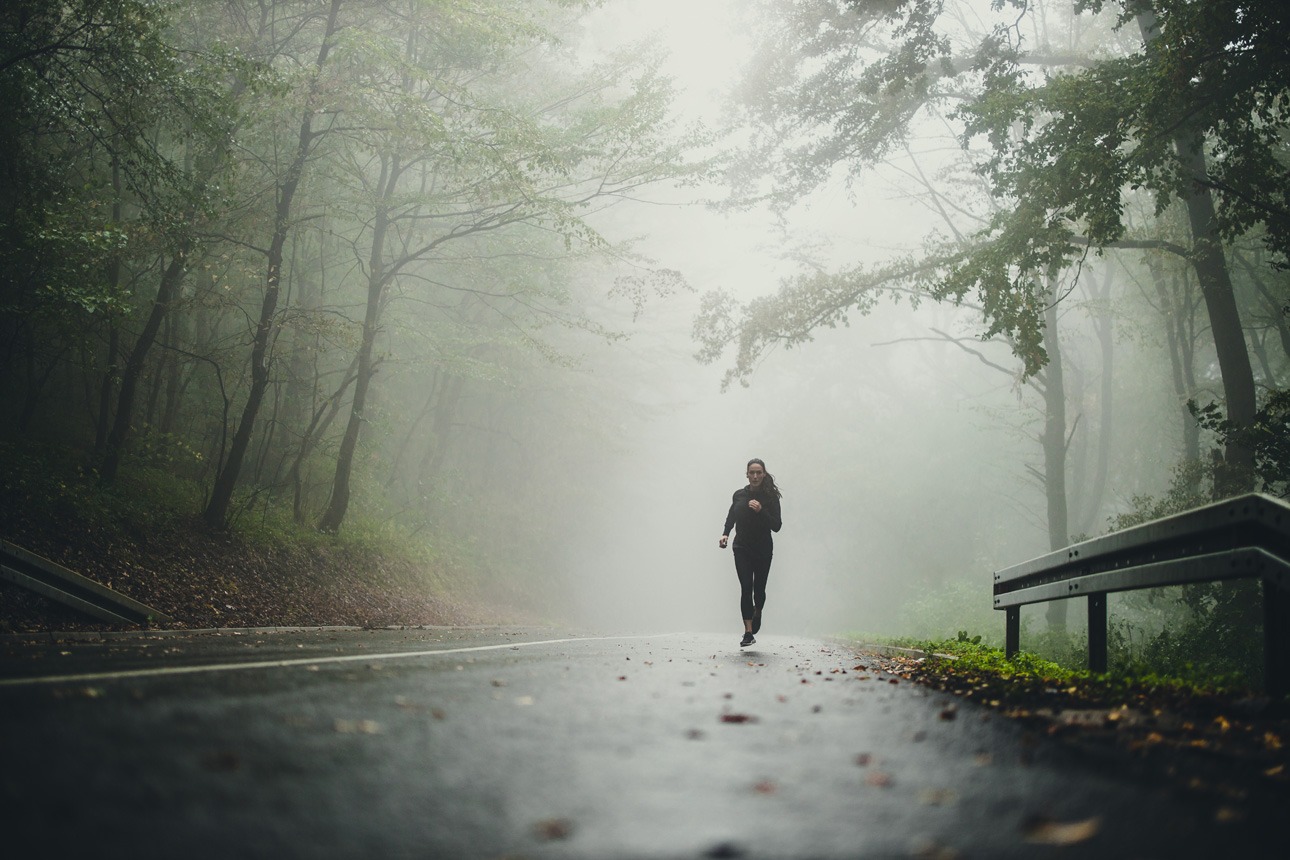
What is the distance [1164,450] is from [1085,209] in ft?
84.8

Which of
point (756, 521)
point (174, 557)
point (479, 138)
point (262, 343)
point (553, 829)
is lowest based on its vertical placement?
point (553, 829)

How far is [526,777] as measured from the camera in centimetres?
336

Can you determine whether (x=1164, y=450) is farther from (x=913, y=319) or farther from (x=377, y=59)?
(x=377, y=59)

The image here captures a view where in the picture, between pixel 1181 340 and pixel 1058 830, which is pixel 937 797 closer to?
pixel 1058 830

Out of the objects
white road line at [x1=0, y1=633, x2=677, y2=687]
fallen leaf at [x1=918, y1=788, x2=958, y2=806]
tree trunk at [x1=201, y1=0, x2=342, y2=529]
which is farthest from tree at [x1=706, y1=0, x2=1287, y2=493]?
fallen leaf at [x1=918, y1=788, x2=958, y2=806]

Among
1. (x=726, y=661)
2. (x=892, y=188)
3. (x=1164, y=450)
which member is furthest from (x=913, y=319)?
(x=726, y=661)

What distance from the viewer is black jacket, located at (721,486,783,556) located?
12.3 metres

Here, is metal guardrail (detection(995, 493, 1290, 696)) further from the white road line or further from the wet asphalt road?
the white road line

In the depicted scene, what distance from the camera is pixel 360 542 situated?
20.0 m

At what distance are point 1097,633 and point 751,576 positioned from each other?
5785 millimetres

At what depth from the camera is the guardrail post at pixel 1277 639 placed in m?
4.76

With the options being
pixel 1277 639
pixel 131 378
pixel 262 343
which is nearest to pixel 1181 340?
pixel 1277 639

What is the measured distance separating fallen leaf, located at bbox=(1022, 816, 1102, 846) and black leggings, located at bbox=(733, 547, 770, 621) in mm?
9360

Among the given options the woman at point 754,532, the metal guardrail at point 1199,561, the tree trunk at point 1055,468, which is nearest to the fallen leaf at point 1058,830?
the metal guardrail at point 1199,561
